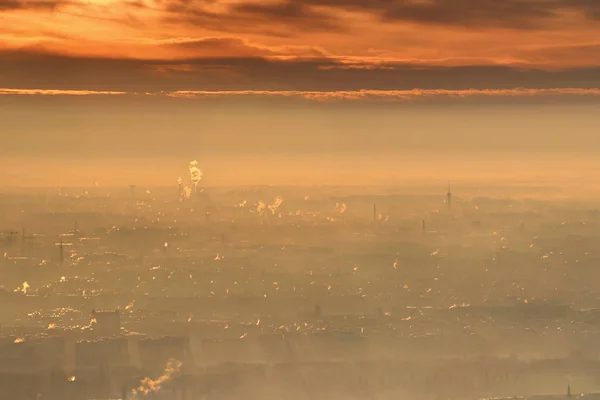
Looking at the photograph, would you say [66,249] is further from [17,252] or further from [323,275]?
[323,275]

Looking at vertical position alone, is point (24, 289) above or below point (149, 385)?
below

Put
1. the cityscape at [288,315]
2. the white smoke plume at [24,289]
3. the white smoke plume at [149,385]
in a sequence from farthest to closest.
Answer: the white smoke plume at [24,289]
the cityscape at [288,315]
the white smoke plume at [149,385]

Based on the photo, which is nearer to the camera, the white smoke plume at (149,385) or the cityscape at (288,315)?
the white smoke plume at (149,385)

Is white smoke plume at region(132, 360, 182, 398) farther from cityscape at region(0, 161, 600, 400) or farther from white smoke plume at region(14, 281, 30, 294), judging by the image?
white smoke plume at region(14, 281, 30, 294)

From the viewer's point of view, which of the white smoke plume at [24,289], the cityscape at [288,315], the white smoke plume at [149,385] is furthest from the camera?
the white smoke plume at [24,289]

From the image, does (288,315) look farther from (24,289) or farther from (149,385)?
(149,385)

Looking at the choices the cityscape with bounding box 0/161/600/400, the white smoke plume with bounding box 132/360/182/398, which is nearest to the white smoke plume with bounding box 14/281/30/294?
the cityscape with bounding box 0/161/600/400

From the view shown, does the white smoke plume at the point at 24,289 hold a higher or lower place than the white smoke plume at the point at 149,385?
lower

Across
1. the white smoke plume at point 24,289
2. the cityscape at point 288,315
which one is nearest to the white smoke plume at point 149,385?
the cityscape at point 288,315

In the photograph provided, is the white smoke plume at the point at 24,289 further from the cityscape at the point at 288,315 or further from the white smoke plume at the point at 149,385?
the white smoke plume at the point at 149,385

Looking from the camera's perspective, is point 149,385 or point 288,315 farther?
point 288,315

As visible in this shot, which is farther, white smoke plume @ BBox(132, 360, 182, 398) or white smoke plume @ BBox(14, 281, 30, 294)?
white smoke plume @ BBox(14, 281, 30, 294)

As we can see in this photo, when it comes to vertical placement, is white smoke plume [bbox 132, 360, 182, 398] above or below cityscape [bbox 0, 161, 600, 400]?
above

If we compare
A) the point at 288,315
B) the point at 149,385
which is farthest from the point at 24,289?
the point at 149,385
